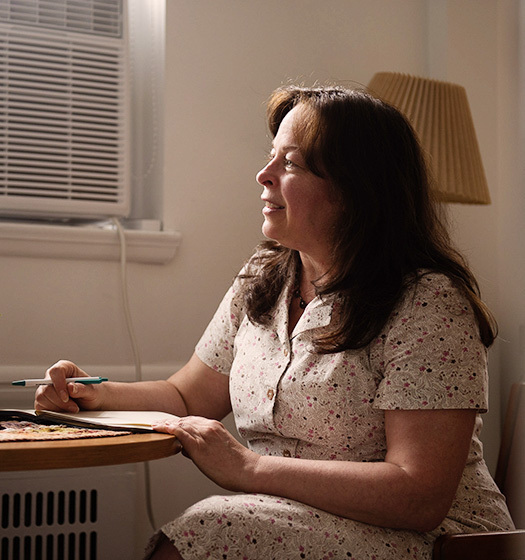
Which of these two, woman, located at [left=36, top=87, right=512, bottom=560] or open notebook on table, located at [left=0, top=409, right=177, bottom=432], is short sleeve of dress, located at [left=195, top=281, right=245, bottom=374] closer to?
woman, located at [left=36, top=87, right=512, bottom=560]

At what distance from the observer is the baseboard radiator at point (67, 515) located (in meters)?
1.42

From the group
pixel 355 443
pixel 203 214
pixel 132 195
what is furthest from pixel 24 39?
pixel 355 443

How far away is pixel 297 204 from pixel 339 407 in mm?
386

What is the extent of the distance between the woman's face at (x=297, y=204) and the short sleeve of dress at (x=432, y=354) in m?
0.22

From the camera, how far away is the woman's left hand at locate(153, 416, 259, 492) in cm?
110

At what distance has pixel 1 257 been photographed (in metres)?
1.67

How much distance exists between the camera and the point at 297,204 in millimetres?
1351

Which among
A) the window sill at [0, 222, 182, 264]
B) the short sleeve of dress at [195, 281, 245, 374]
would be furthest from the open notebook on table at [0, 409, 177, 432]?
the window sill at [0, 222, 182, 264]

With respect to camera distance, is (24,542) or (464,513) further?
(24,542)

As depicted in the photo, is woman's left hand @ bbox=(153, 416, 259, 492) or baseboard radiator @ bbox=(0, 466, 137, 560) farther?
baseboard radiator @ bbox=(0, 466, 137, 560)

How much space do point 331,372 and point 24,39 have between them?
44.3 inches

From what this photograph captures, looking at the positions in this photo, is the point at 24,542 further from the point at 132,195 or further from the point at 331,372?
the point at 132,195

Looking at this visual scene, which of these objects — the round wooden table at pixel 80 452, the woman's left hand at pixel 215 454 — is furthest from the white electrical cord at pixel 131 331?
the round wooden table at pixel 80 452

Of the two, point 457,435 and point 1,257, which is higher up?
point 1,257
